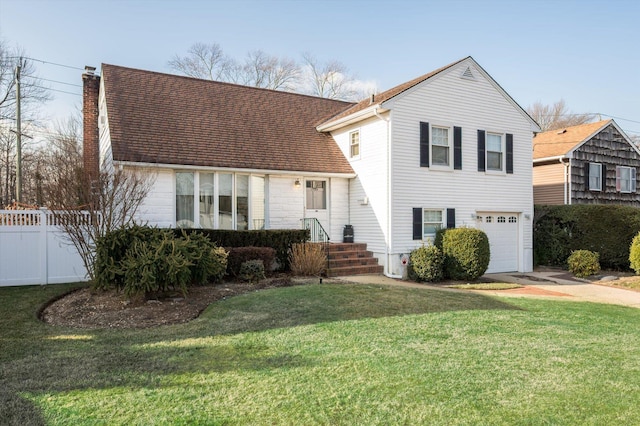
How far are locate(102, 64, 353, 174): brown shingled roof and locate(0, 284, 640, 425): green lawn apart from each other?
20.7 ft

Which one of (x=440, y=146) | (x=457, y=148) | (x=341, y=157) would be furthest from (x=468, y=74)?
(x=341, y=157)

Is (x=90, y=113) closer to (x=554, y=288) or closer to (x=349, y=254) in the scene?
(x=349, y=254)

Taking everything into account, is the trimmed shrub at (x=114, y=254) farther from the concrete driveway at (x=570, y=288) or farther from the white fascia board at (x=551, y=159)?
the white fascia board at (x=551, y=159)

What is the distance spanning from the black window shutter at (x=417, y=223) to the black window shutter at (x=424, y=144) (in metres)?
1.52

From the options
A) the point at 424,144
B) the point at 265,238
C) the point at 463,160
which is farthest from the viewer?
the point at 463,160

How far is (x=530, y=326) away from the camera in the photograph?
6.48 metres

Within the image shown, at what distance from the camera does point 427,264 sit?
12438 millimetres

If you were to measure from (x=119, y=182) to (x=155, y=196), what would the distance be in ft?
7.89

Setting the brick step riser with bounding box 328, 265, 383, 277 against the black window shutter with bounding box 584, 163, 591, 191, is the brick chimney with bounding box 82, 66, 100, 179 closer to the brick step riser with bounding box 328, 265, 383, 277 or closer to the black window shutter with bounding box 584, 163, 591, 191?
the brick step riser with bounding box 328, 265, 383, 277

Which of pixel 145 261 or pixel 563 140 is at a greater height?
pixel 563 140

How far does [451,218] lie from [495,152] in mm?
3250

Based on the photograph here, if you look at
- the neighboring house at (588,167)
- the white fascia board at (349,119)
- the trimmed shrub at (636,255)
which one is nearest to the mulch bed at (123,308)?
the white fascia board at (349,119)

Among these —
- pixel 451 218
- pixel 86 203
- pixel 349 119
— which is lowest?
pixel 451 218

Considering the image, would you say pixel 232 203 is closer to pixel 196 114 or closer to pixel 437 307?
pixel 196 114
